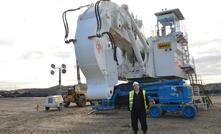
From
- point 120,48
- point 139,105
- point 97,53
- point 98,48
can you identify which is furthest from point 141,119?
point 120,48

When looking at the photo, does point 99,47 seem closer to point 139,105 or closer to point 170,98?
point 139,105

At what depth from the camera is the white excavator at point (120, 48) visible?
32.1ft

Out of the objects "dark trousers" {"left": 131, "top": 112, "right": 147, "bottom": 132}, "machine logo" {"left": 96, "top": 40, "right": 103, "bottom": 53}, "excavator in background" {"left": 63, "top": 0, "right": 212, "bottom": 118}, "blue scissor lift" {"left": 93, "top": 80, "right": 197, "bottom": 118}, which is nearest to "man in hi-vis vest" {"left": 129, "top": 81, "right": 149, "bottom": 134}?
"dark trousers" {"left": 131, "top": 112, "right": 147, "bottom": 132}

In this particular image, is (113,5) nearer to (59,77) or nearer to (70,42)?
(70,42)

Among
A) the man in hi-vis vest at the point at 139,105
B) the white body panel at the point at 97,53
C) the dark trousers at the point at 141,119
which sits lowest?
the dark trousers at the point at 141,119

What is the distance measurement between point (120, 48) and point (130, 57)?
125cm

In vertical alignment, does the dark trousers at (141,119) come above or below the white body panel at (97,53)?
below

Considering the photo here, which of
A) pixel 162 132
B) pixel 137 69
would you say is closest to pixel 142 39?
pixel 137 69

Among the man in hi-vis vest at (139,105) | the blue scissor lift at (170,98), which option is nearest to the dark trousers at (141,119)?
the man in hi-vis vest at (139,105)

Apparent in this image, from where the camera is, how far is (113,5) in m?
12.6

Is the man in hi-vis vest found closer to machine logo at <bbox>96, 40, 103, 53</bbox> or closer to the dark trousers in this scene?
the dark trousers

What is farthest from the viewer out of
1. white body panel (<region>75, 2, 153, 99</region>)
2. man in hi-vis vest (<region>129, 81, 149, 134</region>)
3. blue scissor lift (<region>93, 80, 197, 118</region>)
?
blue scissor lift (<region>93, 80, 197, 118</region>)

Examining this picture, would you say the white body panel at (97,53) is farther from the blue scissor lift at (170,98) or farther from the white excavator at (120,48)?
the blue scissor lift at (170,98)

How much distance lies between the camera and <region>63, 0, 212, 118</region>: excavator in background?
985 cm
